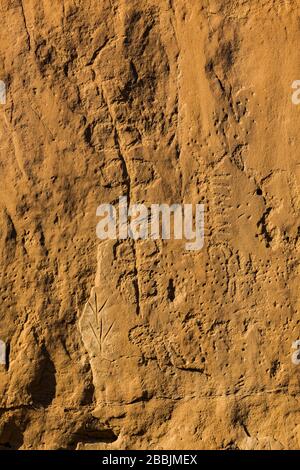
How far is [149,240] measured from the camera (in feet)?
8.21

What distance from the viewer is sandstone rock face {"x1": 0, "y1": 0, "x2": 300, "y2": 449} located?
2.47 meters

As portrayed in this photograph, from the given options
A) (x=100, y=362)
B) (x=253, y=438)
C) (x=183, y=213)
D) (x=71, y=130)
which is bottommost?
(x=253, y=438)

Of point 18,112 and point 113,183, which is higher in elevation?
point 18,112

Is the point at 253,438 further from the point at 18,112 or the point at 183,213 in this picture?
the point at 18,112

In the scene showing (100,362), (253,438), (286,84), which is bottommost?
(253,438)

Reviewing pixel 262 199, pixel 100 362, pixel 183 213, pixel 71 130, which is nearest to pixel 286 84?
pixel 262 199

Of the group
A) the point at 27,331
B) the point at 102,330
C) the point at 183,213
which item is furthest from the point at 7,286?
the point at 183,213

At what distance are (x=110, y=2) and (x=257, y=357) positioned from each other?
1363mm

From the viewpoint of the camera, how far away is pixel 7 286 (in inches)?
99.0

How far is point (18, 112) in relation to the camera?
2525 mm

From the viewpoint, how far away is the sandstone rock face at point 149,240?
2.47 meters

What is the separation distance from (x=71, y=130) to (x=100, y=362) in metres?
0.83

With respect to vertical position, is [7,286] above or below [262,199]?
below

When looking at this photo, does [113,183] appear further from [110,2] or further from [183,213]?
[110,2]
